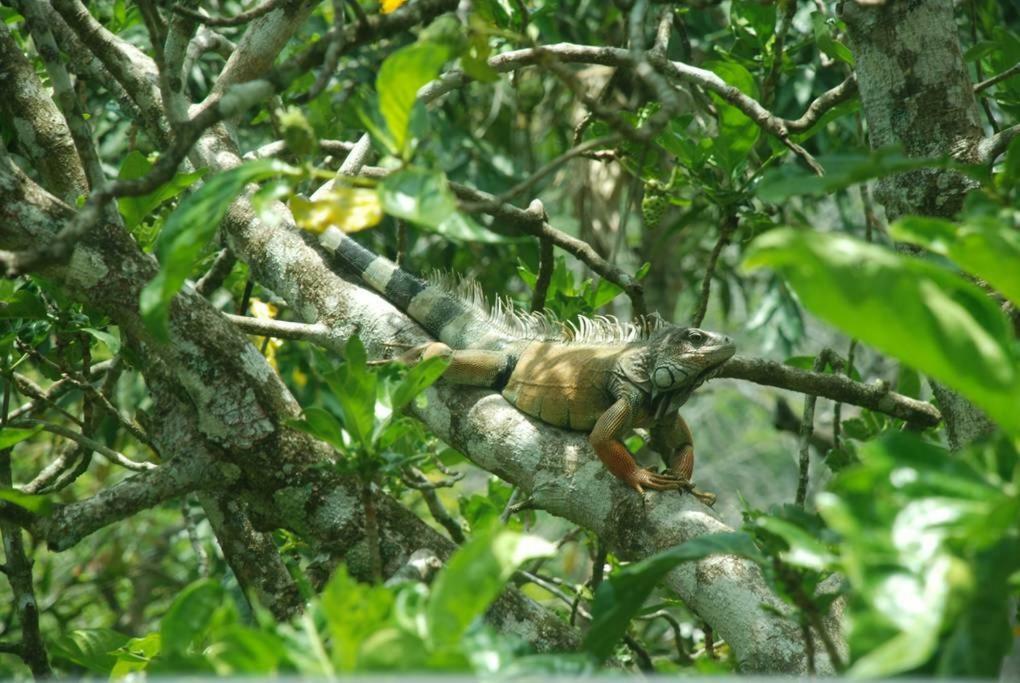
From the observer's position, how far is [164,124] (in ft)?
12.1

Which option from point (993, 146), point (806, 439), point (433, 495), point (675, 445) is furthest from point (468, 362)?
point (993, 146)

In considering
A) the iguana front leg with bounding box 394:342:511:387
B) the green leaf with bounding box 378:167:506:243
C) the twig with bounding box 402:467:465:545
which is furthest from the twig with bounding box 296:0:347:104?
the twig with bounding box 402:467:465:545

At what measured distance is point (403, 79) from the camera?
1854 mm

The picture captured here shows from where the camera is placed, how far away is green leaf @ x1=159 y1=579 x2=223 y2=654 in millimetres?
1693

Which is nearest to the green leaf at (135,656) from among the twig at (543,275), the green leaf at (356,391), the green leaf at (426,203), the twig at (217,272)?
the green leaf at (356,391)

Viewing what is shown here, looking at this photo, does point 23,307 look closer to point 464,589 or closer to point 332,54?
point 332,54

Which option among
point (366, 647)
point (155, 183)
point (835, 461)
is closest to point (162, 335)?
point (155, 183)

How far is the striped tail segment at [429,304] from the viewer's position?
13.0 feet

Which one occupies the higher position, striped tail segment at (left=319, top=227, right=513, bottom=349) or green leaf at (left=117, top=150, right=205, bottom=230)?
green leaf at (left=117, top=150, right=205, bottom=230)

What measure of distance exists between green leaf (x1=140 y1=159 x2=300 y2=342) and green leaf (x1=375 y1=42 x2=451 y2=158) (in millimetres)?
199

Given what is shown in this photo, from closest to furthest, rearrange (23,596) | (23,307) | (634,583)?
(634,583), (23,307), (23,596)

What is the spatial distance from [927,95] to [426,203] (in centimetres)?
173

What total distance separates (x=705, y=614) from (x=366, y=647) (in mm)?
1535

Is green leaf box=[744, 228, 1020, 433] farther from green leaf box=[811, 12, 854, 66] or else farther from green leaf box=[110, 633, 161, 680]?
green leaf box=[811, 12, 854, 66]
